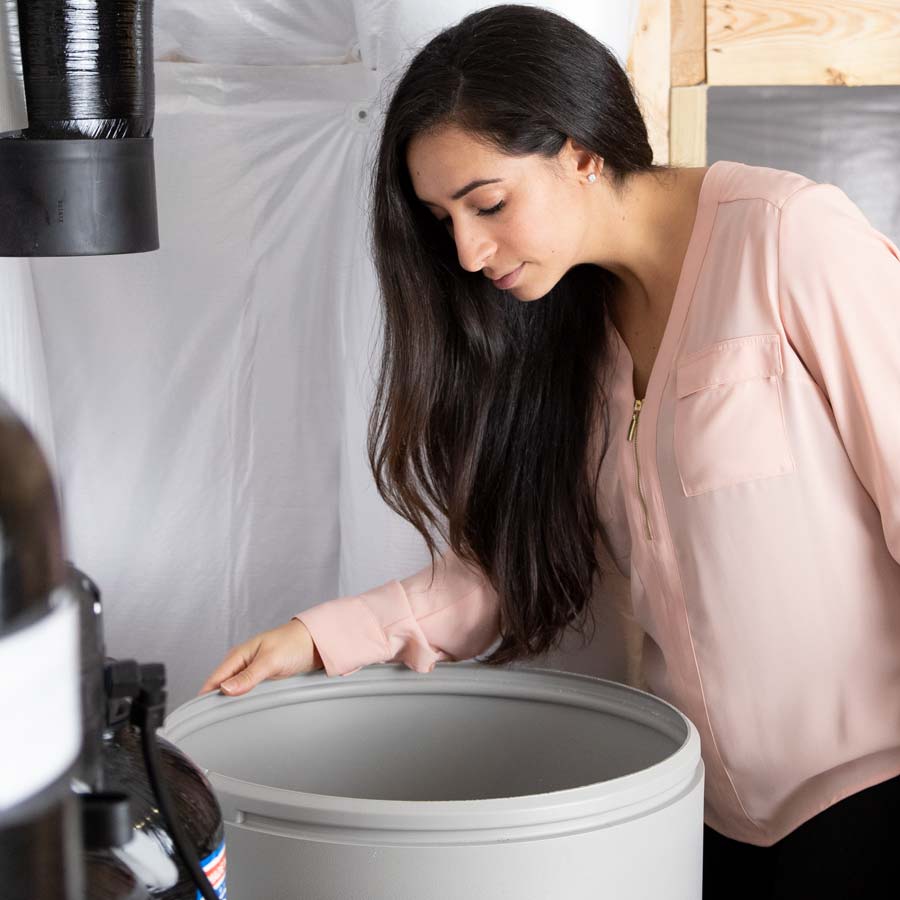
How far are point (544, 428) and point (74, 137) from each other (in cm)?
56

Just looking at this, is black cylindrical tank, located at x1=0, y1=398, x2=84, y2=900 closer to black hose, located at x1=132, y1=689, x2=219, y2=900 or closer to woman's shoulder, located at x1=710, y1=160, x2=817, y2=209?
black hose, located at x1=132, y1=689, x2=219, y2=900

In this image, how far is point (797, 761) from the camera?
1.18 meters

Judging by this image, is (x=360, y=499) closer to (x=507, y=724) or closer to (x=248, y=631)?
(x=248, y=631)

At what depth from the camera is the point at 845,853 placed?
1177mm

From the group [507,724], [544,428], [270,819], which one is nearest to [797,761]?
[507,724]

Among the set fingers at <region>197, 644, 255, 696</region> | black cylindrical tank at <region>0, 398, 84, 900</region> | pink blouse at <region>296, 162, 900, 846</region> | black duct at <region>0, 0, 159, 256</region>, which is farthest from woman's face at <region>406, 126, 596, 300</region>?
black cylindrical tank at <region>0, 398, 84, 900</region>

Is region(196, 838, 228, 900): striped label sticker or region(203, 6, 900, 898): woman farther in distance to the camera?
A: region(203, 6, 900, 898): woman

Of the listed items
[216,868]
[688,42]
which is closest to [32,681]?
[216,868]

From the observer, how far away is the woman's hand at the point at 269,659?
108 centimetres

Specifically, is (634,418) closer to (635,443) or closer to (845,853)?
(635,443)

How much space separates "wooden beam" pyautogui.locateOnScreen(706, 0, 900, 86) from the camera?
1757 millimetres

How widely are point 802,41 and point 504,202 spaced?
2.80ft

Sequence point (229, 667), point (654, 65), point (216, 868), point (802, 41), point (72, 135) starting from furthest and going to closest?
point (802, 41)
point (654, 65)
point (229, 667)
point (72, 135)
point (216, 868)

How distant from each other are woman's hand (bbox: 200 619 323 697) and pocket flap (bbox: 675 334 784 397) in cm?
A: 41
